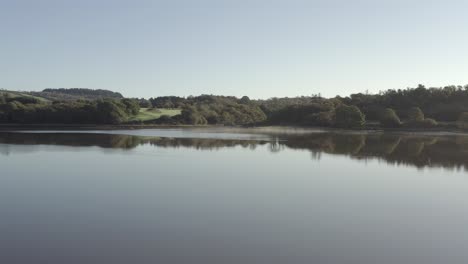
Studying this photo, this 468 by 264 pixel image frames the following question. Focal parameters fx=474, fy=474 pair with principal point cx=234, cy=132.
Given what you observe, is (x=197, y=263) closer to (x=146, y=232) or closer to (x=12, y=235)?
(x=146, y=232)

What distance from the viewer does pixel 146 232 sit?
9547 mm

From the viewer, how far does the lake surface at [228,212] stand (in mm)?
8469

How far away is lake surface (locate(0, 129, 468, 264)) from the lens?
8.47 m

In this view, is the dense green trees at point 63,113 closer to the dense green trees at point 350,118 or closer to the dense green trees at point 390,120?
the dense green trees at point 350,118

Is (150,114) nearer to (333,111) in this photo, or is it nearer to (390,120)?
(333,111)

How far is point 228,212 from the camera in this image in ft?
37.7

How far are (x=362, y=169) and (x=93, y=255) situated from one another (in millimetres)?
14758

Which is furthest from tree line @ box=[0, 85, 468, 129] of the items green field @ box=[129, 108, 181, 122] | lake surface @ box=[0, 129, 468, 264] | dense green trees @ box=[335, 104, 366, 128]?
lake surface @ box=[0, 129, 468, 264]

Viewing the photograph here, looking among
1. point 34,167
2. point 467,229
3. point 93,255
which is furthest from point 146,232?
point 34,167

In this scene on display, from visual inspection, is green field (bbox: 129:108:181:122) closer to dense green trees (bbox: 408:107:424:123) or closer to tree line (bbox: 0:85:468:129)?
tree line (bbox: 0:85:468:129)

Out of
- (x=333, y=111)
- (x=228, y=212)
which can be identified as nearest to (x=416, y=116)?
(x=333, y=111)

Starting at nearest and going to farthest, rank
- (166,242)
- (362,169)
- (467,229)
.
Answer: (166,242) < (467,229) < (362,169)

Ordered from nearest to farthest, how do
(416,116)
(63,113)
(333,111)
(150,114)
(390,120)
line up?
(390,120) → (416,116) → (333,111) → (63,113) → (150,114)

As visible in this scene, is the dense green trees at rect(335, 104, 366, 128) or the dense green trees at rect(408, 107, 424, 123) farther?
the dense green trees at rect(335, 104, 366, 128)
